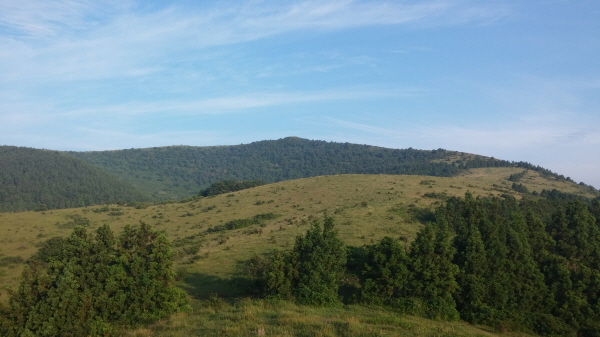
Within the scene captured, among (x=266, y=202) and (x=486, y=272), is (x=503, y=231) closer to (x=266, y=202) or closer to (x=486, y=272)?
(x=486, y=272)

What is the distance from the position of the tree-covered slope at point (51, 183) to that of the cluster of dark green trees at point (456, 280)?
445 feet

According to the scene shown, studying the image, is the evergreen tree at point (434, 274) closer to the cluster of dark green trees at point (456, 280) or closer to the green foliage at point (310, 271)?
the cluster of dark green trees at point (456, 280)

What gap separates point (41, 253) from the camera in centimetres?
3991

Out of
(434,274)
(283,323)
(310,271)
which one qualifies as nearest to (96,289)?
(283,323)

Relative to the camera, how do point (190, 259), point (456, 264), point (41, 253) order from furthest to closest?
point (41, 253) → point (190, 259) → point (456, 264)

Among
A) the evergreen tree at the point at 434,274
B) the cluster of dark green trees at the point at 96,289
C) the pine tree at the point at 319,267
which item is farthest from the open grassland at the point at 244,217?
the evergreen tree at the point at 434,274

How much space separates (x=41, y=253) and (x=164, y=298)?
94.6 ft

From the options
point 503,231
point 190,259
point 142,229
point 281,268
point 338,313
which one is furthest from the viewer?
point 190,259

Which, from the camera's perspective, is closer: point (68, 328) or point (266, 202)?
point (68, 328)

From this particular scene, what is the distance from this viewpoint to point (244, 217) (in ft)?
179

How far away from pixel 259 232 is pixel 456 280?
73.0ft

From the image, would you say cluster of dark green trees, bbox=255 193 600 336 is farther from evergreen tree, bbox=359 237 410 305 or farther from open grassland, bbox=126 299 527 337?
open grassland, bbox=126 299 527 337

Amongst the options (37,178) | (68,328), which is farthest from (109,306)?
(37,178)

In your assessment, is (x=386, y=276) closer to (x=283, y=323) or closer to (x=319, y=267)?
(x=319, y=267)
